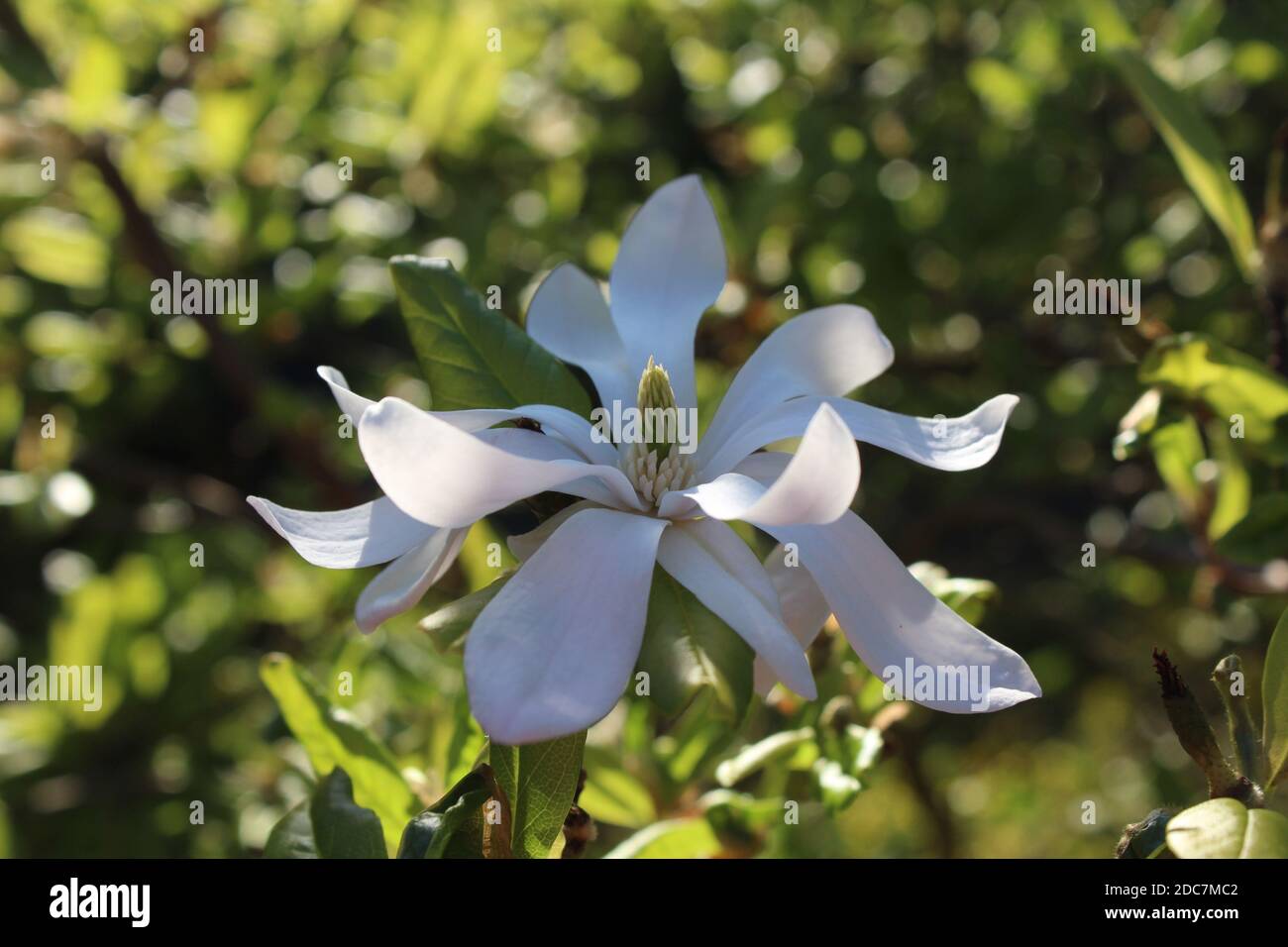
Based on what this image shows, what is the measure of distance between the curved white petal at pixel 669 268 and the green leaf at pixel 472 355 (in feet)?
0.23

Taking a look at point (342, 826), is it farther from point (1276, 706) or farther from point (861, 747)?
point (1276, 706)

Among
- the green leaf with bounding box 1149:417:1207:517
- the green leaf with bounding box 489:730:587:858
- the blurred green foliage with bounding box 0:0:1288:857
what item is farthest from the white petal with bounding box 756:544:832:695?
the blurred green foliage with bounding box 0:0:1288:857

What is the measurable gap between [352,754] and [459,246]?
771 mm

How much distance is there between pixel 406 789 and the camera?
744 mm

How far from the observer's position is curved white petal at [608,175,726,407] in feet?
2.43

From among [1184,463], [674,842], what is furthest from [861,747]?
[1184,463]

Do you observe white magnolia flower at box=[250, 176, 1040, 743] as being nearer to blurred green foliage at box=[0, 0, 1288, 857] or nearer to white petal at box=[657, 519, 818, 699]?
white petal at box=[657, 519, 818, 699]

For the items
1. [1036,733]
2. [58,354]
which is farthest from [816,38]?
[1036,733]

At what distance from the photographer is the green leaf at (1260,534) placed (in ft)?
2.93

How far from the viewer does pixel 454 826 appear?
552 mm

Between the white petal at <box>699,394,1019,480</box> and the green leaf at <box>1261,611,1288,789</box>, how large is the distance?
17 cm

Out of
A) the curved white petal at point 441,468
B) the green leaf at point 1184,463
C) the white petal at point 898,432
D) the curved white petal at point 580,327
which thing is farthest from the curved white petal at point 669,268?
the green leaf at point 1184,463
